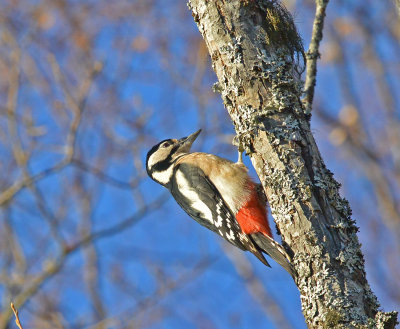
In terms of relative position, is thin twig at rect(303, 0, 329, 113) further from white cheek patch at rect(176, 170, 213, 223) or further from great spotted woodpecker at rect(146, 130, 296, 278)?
white cheek patch at rect(176, 170, 213, 223)

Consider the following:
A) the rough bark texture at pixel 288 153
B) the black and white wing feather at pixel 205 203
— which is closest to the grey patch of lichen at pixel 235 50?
the rough bark texture at pixel 288 153

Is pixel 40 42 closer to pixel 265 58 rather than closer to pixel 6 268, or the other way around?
pixel 6 268

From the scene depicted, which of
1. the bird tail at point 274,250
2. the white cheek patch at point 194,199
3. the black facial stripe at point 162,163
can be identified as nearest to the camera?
the bird tail at point 274,250

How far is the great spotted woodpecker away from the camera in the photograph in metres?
3.61

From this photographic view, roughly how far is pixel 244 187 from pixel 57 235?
2959mm

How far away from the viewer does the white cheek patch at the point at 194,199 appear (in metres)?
3.98

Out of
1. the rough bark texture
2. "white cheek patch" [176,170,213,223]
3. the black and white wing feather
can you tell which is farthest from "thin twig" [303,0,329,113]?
"white cheek patch" [176,170,213,223]

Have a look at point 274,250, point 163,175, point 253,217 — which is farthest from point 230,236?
point 163,175

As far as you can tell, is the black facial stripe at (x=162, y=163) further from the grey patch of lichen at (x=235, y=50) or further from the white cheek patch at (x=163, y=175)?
the grey patch of lichen at (x=235, y=50)

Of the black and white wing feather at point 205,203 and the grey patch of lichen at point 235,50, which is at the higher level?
the grey patch of lichen at point 235,50

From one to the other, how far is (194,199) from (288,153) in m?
1.51

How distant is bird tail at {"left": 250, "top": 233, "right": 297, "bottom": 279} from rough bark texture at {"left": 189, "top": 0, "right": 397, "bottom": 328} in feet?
0.37

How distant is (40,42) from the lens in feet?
30.9

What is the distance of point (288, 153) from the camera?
2.64m
